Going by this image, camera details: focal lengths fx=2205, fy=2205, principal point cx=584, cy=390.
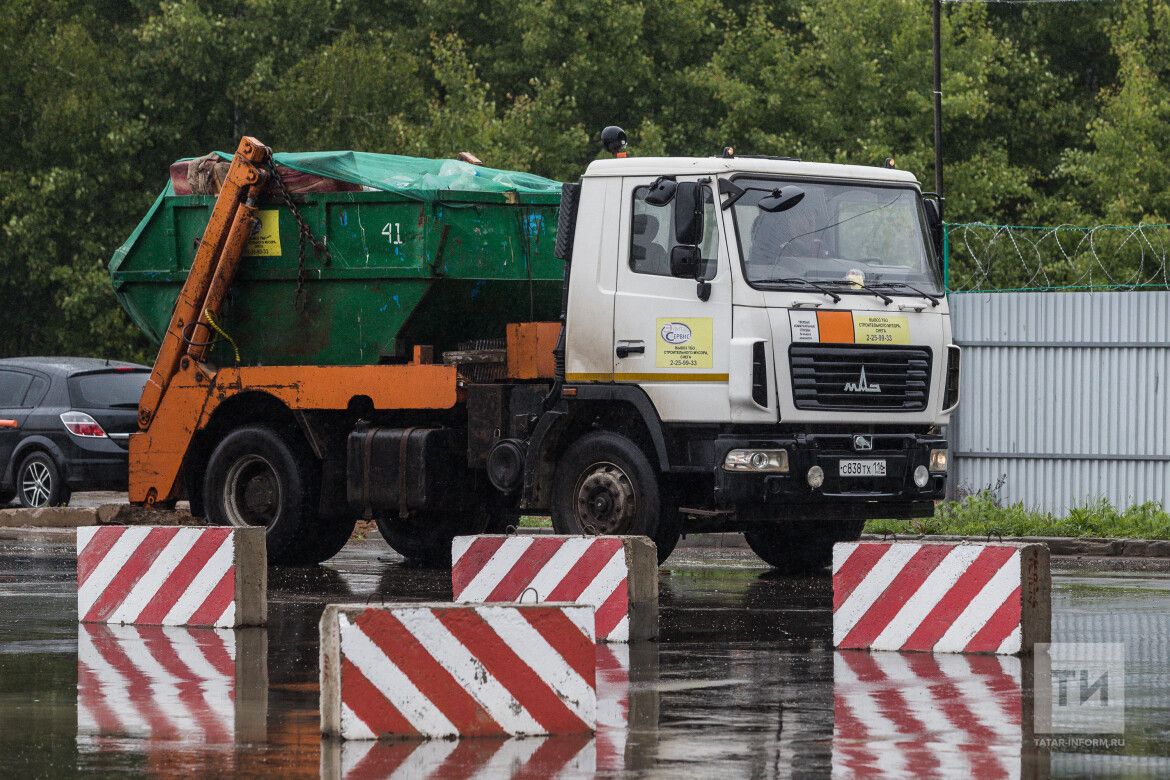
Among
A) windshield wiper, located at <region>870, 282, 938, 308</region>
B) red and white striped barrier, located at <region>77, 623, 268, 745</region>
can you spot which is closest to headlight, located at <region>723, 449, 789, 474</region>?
windshield wiper, located at <region>870, 282, 938, 308</region>

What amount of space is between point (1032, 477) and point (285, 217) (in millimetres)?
7744

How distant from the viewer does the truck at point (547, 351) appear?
14.5 m

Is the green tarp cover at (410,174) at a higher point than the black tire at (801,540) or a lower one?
higher

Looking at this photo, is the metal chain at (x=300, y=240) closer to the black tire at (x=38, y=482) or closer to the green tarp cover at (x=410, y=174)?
the green tarp cover at (x=410, y=174)

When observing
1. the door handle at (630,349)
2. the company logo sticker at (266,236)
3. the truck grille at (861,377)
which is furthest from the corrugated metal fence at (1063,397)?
the company logo sticker at (266,236)

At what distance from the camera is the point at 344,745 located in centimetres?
816

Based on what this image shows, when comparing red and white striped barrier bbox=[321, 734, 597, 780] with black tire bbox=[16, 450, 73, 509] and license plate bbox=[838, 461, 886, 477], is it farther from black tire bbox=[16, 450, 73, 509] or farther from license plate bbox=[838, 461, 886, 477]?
black tire bbox=[16, 450, 73, 509]

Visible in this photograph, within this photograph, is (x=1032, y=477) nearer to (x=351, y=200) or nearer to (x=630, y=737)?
(x=351, y=200)

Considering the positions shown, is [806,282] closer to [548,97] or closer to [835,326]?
[835,326]

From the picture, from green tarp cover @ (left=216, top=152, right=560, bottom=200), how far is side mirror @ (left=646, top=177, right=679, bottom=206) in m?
2.17

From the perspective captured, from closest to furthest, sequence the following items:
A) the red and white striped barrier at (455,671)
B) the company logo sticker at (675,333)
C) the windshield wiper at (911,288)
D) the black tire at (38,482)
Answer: the red and white striped barrier at (455,671), the company logo sticker at (675,333), the windshield wiper at (911,288), the black tire at (38,482)

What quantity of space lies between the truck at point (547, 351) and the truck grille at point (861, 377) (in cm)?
2

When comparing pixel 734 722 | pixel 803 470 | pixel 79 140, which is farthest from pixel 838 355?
pixel 79 140

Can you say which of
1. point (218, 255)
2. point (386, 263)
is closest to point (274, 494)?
point (218, 255)
